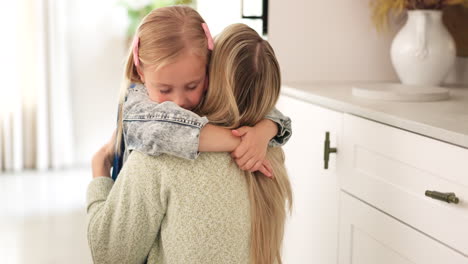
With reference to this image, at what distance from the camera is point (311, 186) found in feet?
6.20

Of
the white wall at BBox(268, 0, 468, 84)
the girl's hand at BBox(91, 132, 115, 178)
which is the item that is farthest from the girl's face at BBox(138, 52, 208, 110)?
the white wall at BBox(268, 0, 468, 84)

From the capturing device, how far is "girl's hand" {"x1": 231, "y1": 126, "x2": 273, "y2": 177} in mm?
1138

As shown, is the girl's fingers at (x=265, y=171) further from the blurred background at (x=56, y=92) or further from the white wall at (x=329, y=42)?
the blurred background at (x=56, y=92)

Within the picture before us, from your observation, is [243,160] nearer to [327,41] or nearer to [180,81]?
[180,81]

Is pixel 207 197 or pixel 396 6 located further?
pixel 396 6

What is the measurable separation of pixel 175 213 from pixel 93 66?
12.8 ft

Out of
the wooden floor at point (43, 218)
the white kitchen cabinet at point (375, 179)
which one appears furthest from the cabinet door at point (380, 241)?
the wooden floor at point (43, 218)

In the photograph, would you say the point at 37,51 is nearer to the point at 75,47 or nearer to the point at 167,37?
the point at 75,47

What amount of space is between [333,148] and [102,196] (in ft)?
2.39

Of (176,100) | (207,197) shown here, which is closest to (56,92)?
(176,100)

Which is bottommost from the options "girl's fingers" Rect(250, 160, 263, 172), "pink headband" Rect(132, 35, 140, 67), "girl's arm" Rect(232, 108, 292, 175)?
"girl's fingers" Rect(250, 160, 263, 172)

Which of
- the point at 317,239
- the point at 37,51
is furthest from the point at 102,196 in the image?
the point at 37,51

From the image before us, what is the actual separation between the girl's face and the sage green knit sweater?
0.41 ft

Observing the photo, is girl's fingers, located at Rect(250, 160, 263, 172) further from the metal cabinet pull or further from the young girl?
the metal cabinet pull
